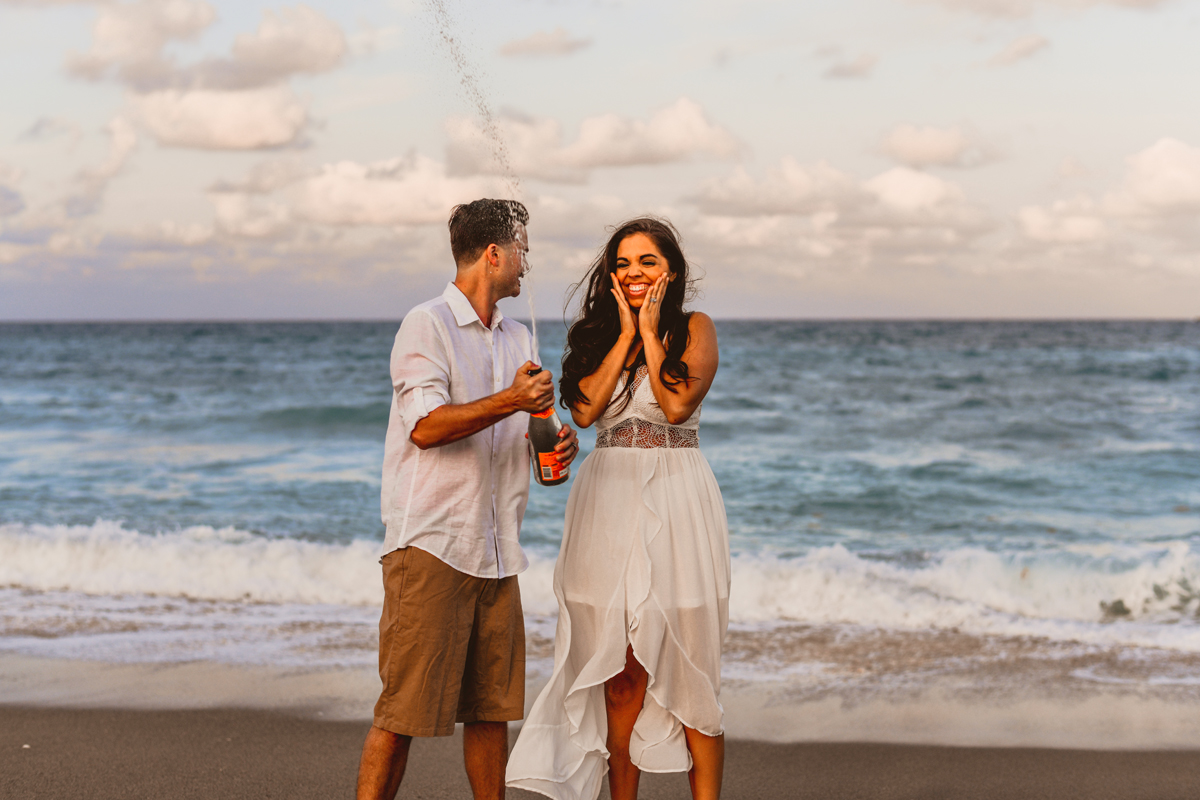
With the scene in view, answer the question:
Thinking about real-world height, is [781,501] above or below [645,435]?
below

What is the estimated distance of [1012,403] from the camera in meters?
20.9

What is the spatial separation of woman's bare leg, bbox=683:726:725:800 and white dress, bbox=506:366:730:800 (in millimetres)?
44

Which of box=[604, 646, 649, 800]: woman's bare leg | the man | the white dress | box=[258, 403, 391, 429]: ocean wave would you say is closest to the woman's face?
the white dress

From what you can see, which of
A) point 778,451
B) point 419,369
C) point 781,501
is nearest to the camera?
point 419,369

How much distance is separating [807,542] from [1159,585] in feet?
10.1

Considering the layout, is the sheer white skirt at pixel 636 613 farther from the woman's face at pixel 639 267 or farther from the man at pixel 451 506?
the woman's face at pixel 639 267

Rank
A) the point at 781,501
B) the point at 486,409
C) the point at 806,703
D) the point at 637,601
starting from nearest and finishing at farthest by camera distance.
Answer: the point at 486,409, the point at 637,601, the point at 806,703, the point at 781,501

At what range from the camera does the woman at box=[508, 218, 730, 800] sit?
307 cm

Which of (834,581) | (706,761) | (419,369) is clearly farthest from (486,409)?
(834,581)

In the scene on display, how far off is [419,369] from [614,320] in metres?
0.75

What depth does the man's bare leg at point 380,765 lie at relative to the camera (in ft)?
9.45

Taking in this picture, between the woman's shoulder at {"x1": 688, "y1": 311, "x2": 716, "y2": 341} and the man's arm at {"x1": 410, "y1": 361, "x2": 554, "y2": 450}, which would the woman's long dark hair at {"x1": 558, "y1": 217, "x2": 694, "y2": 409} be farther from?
the man's arm at {"x1": 410, "y1": 361, "x2": 554, "y2": 450}

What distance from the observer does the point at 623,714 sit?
3.19 metres

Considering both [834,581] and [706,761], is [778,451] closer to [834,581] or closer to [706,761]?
[834,581]
